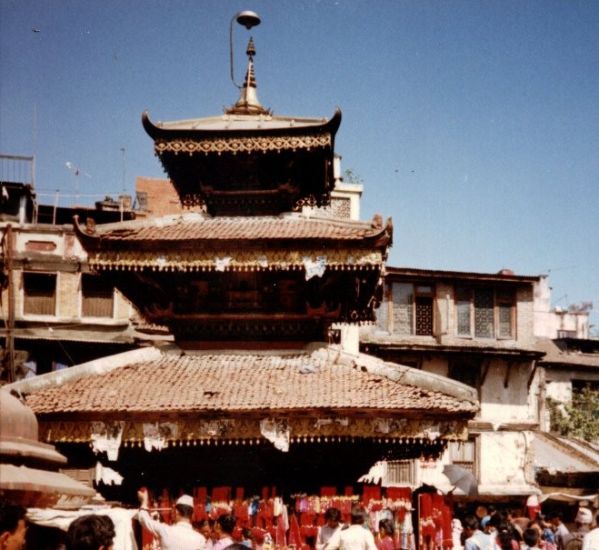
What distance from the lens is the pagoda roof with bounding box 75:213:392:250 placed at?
1229 centimetres

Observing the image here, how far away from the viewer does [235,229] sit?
43.4 ft

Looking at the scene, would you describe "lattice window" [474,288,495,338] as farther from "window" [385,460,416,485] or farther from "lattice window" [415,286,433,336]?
"window" [385,460,416,485]

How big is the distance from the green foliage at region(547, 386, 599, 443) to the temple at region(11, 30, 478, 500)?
79.7 feet

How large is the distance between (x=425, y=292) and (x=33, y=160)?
63.0ft

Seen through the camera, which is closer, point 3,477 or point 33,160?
A: point 3,477

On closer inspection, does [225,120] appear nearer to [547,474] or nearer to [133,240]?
[133,240]

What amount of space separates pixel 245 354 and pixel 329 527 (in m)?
3.62

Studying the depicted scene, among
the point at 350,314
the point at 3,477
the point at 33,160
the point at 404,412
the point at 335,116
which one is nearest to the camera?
the point at 3,477

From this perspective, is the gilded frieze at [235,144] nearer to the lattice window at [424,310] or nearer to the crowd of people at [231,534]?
the crowd of people at [231,534]

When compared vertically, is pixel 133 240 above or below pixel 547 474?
above

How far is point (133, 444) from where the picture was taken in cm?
1120

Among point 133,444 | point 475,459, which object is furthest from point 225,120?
point 475,459

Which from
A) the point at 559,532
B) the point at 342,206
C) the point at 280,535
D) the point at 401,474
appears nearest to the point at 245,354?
the point at 280,535

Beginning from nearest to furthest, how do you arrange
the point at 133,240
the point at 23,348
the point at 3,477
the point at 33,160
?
the point at 3,477, the point at 133,240, the point at 23,348, the point at 33,160
